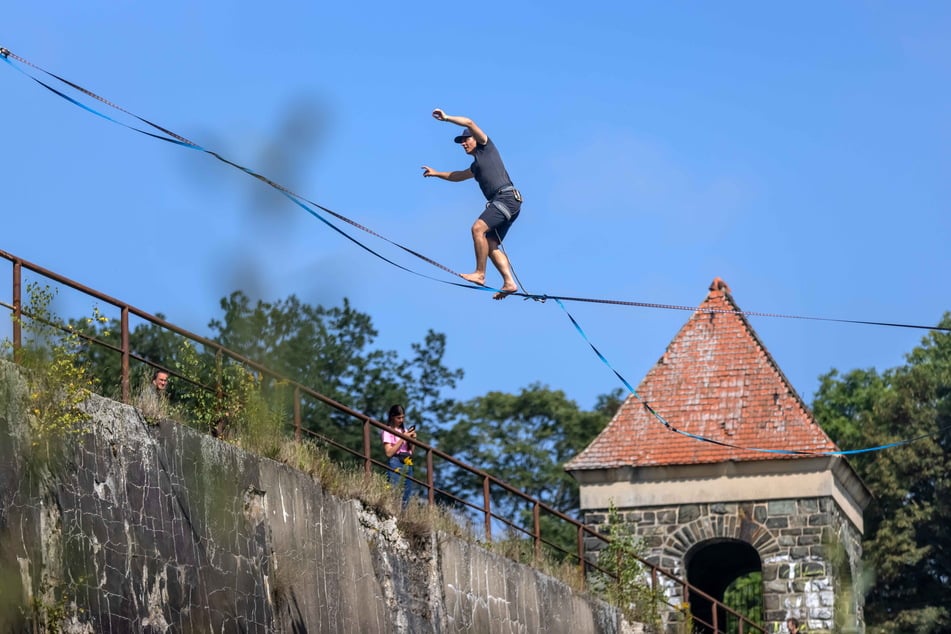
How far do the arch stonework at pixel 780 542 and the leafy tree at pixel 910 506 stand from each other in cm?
1441

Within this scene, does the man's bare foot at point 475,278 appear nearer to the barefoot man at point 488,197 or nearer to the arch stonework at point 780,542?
the barefoot man at point 488,197

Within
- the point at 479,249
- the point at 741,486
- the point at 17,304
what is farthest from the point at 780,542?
the point at 17,304

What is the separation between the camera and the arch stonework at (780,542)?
29969 millimetres

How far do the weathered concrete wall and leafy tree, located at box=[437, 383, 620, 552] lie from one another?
28617 mm

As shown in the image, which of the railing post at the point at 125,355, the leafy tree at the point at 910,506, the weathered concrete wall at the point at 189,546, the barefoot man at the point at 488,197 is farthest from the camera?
the leafy tree at the point at 910,506

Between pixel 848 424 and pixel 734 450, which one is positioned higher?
pixel 848 424

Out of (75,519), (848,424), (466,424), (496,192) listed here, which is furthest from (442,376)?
(75,519)

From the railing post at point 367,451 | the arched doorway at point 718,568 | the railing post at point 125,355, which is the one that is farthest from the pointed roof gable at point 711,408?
the railing post at point 125,355

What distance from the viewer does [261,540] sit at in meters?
16.2

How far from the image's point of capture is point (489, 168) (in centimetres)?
1689

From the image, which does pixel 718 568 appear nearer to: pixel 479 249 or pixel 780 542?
pixel 780 542

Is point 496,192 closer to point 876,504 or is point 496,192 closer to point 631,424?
point 631,424

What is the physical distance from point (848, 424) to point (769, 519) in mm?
21164

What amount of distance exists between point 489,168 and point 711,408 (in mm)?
15384
